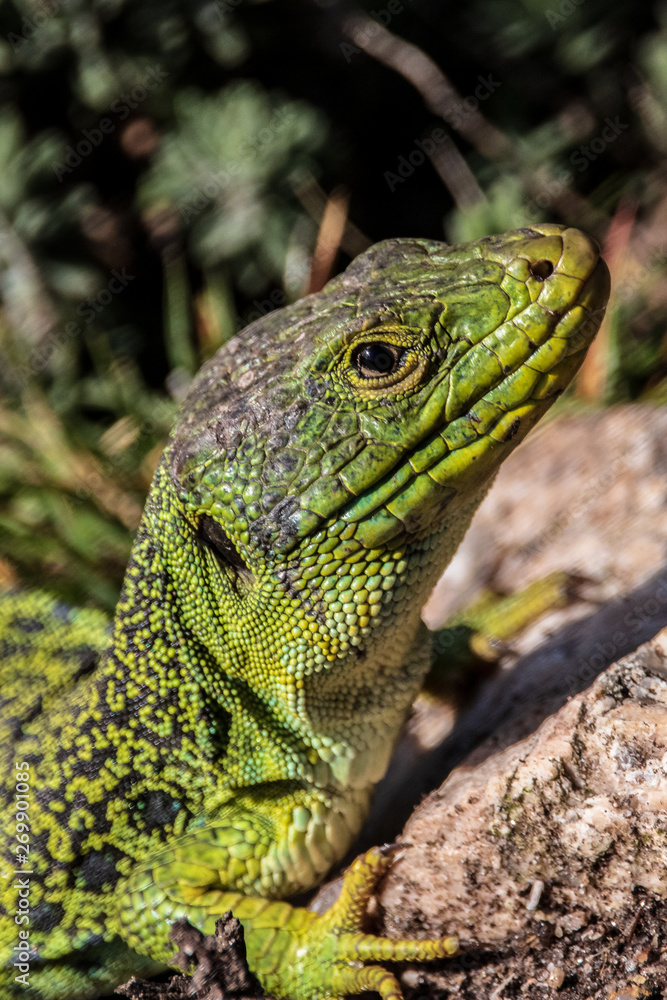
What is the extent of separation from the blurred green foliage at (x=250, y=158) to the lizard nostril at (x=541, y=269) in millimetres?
3404

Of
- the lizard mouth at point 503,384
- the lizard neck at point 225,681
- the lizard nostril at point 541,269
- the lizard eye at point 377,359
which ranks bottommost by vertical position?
the lizard neck at point 225,681

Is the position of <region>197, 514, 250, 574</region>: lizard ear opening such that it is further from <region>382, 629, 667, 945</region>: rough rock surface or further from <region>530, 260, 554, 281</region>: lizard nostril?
<region>530, 260, 554, 281</region>: lizard nostril

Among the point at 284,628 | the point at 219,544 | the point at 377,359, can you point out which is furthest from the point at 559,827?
the point at 377,359

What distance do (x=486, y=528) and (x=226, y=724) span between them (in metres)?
2.28

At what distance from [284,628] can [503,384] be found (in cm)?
100

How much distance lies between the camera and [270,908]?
2967mm

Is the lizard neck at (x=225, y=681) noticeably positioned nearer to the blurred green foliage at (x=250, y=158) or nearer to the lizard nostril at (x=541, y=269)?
the lizard nostril at (x=541, y=269)

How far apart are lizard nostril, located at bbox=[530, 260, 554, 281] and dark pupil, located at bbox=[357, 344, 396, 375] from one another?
47 cm

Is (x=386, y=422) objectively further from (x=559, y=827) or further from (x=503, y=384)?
(x=559, y=827)

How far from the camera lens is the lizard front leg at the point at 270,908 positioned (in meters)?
2.79

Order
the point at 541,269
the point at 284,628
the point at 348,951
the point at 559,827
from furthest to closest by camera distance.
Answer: the point at 284,628 → the point at 348,951 → the point at 541,269 → the point at 559,827

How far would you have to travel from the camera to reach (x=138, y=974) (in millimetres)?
3299

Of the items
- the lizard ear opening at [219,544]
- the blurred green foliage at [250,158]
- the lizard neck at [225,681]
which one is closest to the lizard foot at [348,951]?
the lizard neck at [225,681]

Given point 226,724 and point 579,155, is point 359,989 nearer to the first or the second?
point 226,724
